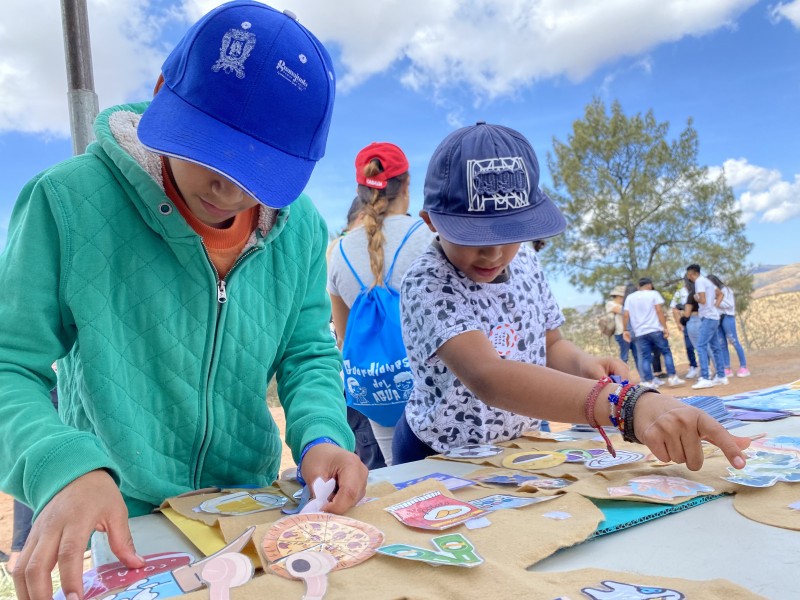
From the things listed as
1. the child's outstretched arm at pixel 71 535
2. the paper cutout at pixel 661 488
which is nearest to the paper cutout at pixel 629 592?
the paper cutout at pixel 661 488

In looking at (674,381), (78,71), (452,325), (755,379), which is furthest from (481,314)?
(755,379)

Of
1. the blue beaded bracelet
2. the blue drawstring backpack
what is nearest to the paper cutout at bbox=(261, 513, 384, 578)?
the blue beaded bracelet

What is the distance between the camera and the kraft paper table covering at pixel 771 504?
2.63 feet

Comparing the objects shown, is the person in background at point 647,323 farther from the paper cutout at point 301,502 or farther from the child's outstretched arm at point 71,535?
the child's outstretched arm at point 71,535

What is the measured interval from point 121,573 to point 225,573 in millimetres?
164

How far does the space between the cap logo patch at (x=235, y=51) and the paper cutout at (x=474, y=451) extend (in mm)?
822

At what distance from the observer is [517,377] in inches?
47.7

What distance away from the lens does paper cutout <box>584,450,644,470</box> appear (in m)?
1.09

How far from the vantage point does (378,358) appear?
6.86ft

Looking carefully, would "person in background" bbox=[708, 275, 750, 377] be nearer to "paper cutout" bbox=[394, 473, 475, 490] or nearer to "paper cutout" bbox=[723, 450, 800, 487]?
"paper cutout" bbox=[723, 450, 800, 487]

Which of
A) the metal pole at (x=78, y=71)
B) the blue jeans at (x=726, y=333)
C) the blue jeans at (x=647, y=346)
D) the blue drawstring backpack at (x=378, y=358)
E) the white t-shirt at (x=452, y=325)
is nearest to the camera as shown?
the white t-shirt at (x=452, y=325)

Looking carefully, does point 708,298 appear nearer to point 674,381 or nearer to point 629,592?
point 674,381

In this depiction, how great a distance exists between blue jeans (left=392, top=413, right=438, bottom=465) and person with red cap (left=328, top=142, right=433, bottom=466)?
40 cm

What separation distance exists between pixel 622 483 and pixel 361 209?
64.8 inches
